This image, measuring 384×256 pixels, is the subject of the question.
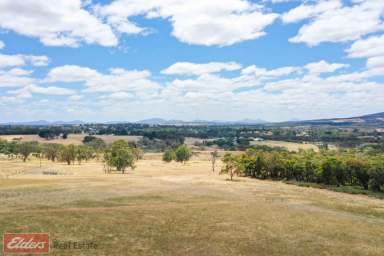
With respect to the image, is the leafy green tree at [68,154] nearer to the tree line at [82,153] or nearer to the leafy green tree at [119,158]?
the tree line at [82,153]

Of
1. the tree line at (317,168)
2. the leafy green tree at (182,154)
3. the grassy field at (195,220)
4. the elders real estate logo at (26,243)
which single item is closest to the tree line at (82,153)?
the leafy green tree at (182,154)

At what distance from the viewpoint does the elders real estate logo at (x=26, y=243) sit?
3688 centimetres

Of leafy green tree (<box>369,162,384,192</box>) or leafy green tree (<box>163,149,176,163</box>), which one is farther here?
leafy green tree (<box>163,149,176,163</box>)

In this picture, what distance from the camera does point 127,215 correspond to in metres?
55.0

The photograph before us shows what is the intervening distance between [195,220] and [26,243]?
21.6 meters

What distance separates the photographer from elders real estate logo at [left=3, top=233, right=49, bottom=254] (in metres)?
36.9

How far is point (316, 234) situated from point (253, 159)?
75078mm

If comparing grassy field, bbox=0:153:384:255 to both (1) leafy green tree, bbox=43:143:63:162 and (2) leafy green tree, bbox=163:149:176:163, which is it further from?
(1) leafy green tree, bbox=43:143:63:162

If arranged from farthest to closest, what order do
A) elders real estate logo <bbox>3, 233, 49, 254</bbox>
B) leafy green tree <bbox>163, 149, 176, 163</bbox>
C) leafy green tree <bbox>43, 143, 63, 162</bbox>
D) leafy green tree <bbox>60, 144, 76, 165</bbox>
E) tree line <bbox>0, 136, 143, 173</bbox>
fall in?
leafy green tree <bbox>163, 149, 176, 163</bbox> < leafy green tree <bbox>43, 143, 63, 162</bbox> < leafy green tree <bbox>60, 144, 76, 165</bbox> < tree line <bbox>0, 136, 143, 173</bbox> < elders real estate logo <bbox>3, 233, 49, 254</bbox>

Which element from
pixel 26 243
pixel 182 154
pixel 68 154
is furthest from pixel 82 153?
pixel 26 243

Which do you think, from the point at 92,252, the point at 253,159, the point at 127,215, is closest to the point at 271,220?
the point at 127,215

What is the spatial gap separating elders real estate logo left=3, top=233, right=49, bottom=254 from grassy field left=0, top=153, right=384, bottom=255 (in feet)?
5.20

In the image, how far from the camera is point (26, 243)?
39594 millimetres

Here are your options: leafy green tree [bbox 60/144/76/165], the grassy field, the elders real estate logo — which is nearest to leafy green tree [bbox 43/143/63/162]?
leafy green tree [bbox 60/144/76/165]
